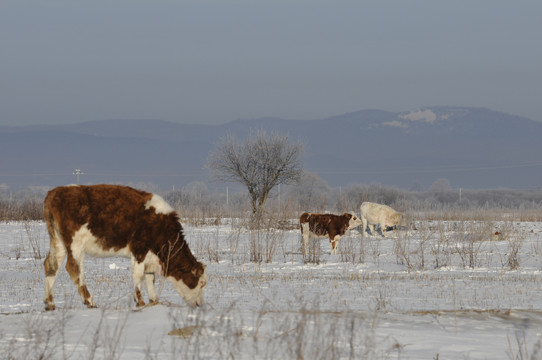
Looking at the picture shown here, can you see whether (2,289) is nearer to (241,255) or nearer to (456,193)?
(241,255)

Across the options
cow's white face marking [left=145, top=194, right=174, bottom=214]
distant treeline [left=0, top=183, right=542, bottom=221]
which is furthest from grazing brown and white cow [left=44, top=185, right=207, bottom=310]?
distant treeline [left=0, top=183, right=542, bottom=221]

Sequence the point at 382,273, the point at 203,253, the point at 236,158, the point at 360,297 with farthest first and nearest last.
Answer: the point at 236,158, the point at 203,253, the point at 382,273, the point at 360,297

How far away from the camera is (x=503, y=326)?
346 inches

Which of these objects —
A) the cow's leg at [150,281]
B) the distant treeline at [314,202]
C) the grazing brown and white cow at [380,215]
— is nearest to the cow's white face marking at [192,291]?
the cow's leg at [150,281]

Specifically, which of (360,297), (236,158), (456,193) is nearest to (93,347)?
(360,297)

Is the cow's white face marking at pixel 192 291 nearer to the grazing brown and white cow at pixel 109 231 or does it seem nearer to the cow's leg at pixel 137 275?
the grazing brown and white cow at pixel 109 231

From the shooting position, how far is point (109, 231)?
8.88 metres

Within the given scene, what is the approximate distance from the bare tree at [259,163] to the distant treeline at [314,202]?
1156mm

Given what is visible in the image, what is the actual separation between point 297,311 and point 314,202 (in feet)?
124

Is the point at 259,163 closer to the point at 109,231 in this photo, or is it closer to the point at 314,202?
the point at 314,202

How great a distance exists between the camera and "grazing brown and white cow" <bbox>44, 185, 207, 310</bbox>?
29.0 ft

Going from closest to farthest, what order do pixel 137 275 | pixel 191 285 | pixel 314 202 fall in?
pixel 137 275
pixel 191 285
pixel 314 202

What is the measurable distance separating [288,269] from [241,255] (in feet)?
14.3

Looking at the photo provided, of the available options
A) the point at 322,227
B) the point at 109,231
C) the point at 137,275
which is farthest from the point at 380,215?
the point at 109,231
